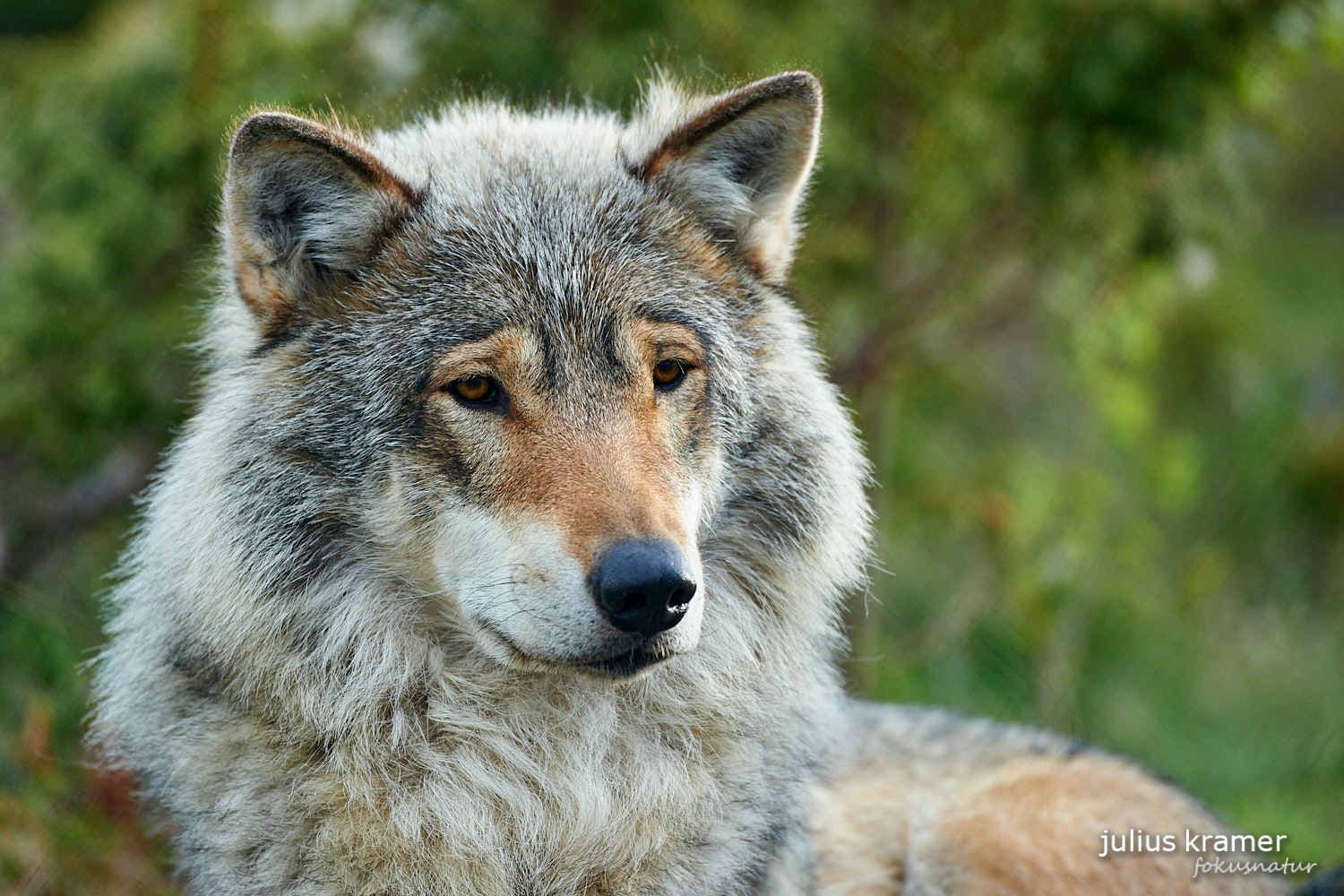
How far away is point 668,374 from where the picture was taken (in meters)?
3.21

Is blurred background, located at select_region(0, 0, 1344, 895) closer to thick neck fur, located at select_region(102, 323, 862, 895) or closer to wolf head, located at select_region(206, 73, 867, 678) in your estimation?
wolf head, located at select_region(206, 73, 867, 678)

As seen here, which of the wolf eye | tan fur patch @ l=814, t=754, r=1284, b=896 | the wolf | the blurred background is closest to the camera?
Answer: the wolf

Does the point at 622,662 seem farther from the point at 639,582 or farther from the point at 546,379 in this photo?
the point at 546,379

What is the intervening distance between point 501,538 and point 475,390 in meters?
0.42

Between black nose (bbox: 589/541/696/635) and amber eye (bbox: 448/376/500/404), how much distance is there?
2.08ft

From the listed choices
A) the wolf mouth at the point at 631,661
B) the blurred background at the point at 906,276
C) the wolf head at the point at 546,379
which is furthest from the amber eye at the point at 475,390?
the blurred background at the point at 906,276

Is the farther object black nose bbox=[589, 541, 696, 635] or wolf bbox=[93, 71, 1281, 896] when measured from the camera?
wolf bbox=[93, 71, 1281, 896]

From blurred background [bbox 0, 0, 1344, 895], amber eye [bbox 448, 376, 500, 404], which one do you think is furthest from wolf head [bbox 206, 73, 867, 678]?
blurred background [bbox 0, 0, 1344, 895]

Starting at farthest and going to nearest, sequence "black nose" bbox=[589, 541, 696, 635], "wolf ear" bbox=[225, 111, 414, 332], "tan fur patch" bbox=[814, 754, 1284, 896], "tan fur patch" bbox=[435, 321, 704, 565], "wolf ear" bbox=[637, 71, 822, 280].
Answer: "tan fur patch" bbox=[814, 754, 1284, 896] → "wolf ear" bbox=[637, 71, 822, 280] → "wolf ear" bbox=[225, 111, 414, 332] → "tan fur patch" bbox=[435, 321, 704, 565] → "black nose" bbox=[589, 541, 696, 635]

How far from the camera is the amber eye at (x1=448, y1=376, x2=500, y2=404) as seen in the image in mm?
3031

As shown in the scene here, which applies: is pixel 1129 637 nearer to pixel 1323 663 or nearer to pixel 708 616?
pixel 1323 663

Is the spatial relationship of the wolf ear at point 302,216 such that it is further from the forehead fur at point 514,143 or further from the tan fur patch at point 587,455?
the tan fur patch at point 587,455

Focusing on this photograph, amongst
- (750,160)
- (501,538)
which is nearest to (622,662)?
(501,538)

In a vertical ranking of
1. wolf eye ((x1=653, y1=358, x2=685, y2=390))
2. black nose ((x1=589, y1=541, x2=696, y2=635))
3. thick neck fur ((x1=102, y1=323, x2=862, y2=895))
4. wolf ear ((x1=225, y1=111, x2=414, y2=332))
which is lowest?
thick neck fur ((x1=102, y1=323, x2=862, y2=895))
